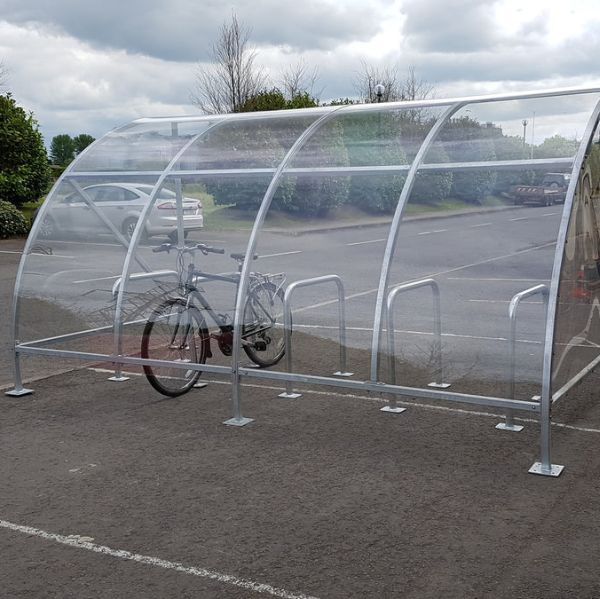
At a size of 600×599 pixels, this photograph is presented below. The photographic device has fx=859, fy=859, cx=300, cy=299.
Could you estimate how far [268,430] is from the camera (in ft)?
21.3

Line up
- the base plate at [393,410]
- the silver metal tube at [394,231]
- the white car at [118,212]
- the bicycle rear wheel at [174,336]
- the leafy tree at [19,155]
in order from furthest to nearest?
the leafy tree at [19,155], the white car at [118,212], the bicycle rear wheel at [174,336], the base plate at [393,410], the silver metal tube at [394,231]

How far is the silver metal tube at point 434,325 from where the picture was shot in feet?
21.2

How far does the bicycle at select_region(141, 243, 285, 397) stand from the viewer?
23.7 ft

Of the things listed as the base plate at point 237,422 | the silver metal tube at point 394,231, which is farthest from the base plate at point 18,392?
the silver metal tube at point 394,231

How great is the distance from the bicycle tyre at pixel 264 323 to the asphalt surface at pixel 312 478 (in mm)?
202

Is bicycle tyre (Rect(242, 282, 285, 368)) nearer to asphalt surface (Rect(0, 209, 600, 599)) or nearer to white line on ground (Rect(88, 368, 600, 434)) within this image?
asphalt surface (Rect(0, 209, 600, 599))

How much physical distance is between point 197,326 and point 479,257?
2.41 m

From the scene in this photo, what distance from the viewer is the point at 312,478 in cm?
547

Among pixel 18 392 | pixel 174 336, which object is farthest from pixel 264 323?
pixel 18 392

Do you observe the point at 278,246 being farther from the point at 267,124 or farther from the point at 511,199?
the point at 511,199

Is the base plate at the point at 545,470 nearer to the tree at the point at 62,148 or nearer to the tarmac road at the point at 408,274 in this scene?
the tarmac road at the point at 408,274

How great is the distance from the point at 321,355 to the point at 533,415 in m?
1.94

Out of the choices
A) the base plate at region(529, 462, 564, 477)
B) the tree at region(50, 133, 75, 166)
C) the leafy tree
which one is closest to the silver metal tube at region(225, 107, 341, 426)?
the base plate at region(529, 462, 564, 477)

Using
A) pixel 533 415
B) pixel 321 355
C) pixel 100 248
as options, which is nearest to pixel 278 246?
pixel 321 355
